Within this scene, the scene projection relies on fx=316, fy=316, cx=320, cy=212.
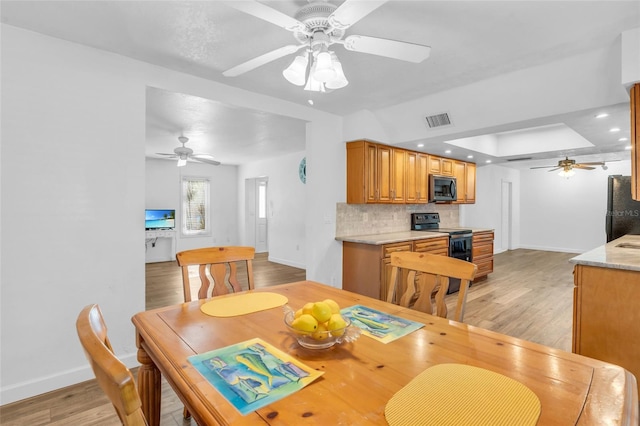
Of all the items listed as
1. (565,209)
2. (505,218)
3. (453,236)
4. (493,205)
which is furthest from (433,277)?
(565,209)

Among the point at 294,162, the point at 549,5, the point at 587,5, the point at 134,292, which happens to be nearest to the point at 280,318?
the point at 134,292

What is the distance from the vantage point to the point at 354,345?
116cm

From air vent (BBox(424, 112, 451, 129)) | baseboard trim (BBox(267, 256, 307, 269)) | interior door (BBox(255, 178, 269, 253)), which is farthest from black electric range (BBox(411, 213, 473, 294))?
interior door (BBox(255, 178, 269, 253))

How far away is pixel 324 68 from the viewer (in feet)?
5.05

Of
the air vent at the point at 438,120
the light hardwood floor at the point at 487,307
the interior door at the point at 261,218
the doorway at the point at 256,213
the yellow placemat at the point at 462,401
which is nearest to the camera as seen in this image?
the yellow placemat at the point at 462,401

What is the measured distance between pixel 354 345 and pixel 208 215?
24.8 ft

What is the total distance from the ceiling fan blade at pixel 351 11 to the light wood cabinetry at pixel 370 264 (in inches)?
105

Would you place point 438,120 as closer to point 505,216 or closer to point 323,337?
point 323,337

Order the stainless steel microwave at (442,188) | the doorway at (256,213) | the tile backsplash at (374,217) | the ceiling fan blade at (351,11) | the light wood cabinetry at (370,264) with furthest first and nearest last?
1. the doorway at (256,213)
2. the stainless steel microwave at (442,188)
3. the tile backsplash at (374,217)
4. the light wood cabinetry at (370,264)
5. the ceiling fan blade at (351,11)

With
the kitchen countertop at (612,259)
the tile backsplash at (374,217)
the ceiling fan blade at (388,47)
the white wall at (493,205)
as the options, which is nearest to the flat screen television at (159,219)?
the tile backsplash at (374,217)

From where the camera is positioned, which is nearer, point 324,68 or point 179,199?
point 324,68

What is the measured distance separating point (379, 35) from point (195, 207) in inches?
271

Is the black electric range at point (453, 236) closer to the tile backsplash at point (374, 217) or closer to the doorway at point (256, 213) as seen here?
the tile backsplash at point (374, 217)

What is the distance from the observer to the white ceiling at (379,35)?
1894 mm
